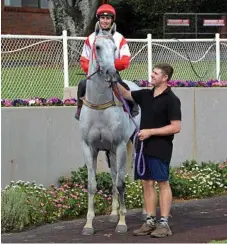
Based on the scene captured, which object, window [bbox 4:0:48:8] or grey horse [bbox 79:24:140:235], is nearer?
grey horse [bbox 79:24:140:235]

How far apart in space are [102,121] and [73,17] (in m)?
11.6

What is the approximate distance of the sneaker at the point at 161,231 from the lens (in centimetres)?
863

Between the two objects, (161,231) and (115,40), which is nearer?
(161,231)

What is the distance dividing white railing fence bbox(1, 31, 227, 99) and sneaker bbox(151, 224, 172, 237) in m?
4.25

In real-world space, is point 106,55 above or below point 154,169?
above

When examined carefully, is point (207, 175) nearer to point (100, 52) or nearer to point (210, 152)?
point (210, 152)

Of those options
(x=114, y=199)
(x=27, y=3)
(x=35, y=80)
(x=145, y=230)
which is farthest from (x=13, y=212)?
(x=27, y=3)

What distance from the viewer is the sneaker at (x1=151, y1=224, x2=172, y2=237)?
28.3ft

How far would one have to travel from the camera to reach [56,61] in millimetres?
12664

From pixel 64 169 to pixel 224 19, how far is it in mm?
14765

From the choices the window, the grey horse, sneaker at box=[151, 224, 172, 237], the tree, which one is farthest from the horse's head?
the window

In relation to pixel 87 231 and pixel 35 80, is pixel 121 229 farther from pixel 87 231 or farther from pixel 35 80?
pixel 35 80

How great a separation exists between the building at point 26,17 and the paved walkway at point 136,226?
68.3ft

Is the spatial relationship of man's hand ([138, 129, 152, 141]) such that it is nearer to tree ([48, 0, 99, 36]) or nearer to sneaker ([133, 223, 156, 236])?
sneaker ([133, 223, 156, 236])
